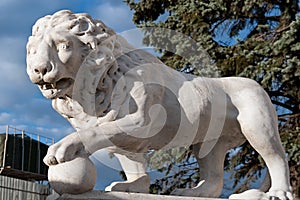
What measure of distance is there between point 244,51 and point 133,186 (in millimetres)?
5766

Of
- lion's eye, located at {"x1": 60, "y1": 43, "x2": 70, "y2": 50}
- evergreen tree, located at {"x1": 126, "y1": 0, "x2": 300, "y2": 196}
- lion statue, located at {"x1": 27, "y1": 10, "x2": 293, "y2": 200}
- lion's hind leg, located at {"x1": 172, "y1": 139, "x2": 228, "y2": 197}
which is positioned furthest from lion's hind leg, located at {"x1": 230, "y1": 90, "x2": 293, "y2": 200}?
evergreen tree, located at {"x1": 126, "y1": 0, "x2": 300, "y2": 196}

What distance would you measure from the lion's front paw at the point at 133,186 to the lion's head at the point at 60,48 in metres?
0.55

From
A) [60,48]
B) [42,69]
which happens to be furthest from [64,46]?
[42,69]

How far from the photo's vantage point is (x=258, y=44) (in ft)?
26.9

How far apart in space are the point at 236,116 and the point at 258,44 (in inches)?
215

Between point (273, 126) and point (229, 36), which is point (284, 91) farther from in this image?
point (273, 126)

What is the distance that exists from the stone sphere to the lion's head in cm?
37

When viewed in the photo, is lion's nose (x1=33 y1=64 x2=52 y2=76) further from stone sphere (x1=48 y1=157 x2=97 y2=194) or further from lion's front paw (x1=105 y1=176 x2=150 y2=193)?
lion's front paw (x1=105 y1=176 x2=150 y2=193)

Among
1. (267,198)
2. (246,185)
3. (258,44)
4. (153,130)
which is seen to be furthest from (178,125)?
(246,185)

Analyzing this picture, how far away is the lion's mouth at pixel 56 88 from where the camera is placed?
8.52 ft

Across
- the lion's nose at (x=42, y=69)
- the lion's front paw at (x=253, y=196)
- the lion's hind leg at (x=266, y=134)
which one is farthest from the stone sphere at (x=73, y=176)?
the lion's hind leg at (x=266, y=134)

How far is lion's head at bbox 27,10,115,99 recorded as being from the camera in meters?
2.51

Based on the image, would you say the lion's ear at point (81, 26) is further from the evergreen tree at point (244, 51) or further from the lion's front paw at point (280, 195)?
the evergreen tree at point (244, 51)

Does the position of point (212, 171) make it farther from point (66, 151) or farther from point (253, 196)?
point (66, 151)
